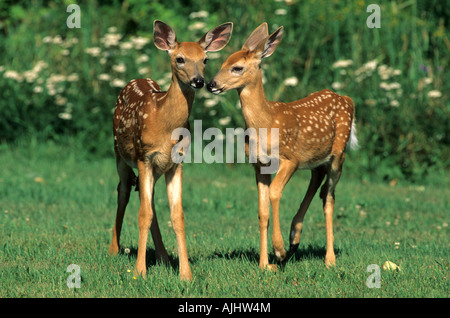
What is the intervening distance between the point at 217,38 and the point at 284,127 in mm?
942

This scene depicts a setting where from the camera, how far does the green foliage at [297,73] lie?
11.1 meters

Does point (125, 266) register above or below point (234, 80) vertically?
below

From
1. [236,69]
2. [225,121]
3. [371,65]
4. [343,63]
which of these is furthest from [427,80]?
[236,69]

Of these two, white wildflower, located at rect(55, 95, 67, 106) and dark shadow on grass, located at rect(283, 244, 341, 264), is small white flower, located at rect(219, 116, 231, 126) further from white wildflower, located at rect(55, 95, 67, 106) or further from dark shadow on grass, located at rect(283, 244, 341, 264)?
dark shadow on grass, located at rect(283, 244, 341, 264)

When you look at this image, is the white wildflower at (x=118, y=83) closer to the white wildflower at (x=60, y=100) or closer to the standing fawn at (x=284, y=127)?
the white wildflower at (x=60, y=100)

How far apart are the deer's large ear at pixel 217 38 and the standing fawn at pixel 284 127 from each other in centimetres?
16

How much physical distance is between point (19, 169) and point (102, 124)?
1.78 m

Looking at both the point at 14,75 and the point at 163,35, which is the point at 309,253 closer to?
the point at 163,35

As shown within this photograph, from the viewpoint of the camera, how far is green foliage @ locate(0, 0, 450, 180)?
11.1m
